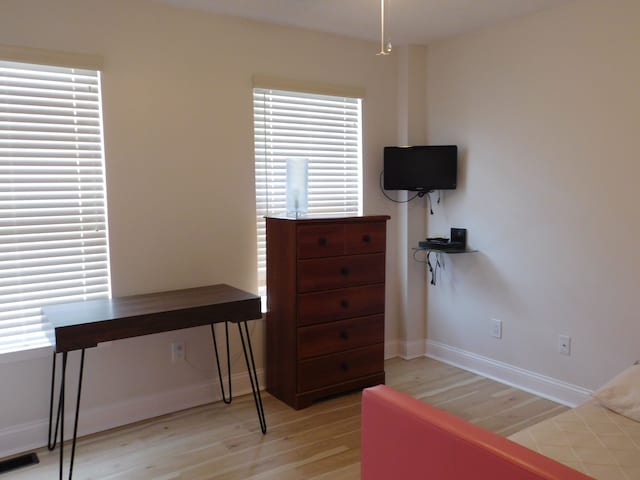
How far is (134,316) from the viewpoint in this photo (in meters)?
2.40

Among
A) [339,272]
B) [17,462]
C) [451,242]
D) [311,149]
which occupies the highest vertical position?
[311,149]

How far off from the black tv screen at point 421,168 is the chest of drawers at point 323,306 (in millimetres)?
556

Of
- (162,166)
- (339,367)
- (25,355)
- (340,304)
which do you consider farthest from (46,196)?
(339,367)

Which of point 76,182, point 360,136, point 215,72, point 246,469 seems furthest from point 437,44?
point 246,469

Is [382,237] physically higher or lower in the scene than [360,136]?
lower

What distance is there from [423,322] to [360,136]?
156 centimetres

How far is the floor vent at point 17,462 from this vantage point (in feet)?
8.17

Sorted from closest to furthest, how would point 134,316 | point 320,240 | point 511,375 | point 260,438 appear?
1. point 134,316
2. point 260,438
3. point 320,240
4. point 511,375

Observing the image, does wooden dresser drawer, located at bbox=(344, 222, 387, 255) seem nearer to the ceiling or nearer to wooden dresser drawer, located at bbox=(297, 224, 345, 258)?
wooden dresser drawer, located at bbox=(297, 224, 345, 258)

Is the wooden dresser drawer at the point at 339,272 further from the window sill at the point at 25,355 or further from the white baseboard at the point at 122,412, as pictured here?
the window sill at the point at 25,355

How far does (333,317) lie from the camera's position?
10.6 feet

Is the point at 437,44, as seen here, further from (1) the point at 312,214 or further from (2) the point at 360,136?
(1) the point at 312,214

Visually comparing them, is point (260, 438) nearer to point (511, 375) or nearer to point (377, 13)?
point (511, 375)

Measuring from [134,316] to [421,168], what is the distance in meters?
2.27
